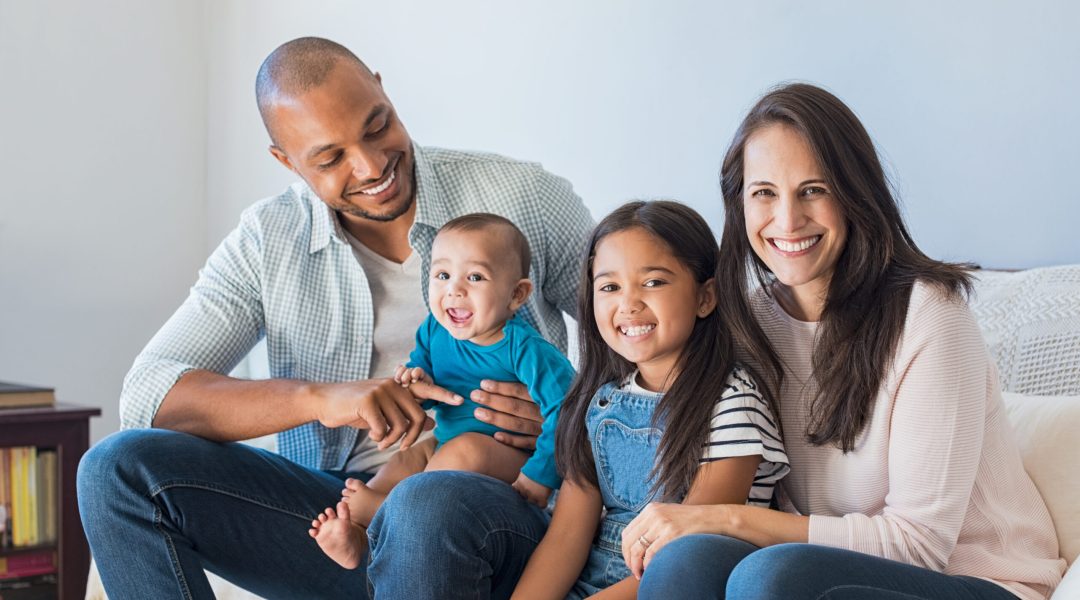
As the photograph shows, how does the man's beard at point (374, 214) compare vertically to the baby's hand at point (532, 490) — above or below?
above

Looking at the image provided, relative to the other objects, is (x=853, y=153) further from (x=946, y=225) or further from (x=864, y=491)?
(x=946, y=225)

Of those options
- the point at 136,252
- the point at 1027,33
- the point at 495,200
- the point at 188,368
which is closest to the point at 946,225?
the point at 1027,33

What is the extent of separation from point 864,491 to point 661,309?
33cm

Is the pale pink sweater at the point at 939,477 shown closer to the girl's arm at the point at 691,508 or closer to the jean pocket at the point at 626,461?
the girl's arm at the point at 691,508

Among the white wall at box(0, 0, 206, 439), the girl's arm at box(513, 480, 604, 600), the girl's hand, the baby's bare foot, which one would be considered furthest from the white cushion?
the white wall at box(0, 0, 206, 439)

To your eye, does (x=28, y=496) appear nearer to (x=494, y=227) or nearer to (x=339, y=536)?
(x=339, y=536)

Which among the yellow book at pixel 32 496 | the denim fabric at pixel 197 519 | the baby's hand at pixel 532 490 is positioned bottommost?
the yellow book at pixel 32 496

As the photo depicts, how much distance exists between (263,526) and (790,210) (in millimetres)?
876

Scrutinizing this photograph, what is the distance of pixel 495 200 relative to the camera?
6.47 ft

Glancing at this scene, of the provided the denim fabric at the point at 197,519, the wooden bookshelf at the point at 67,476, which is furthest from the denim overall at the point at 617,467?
the wooden bookshelf at the point at 67,476

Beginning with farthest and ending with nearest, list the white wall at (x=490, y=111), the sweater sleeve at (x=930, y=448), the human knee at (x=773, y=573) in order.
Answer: the white wall at (x=490, y=111) < the sweater sleeve at (x=930, y=448) < the human knee at (x=773, y=573)

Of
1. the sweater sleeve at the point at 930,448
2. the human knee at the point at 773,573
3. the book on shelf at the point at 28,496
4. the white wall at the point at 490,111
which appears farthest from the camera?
the book on shelf at the point at 28,496

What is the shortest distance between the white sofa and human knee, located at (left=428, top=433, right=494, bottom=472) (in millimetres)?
715

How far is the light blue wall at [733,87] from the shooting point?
1.75 meters
